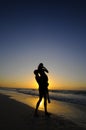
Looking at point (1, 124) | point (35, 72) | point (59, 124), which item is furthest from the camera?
point (35, 72)

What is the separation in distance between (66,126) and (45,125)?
27.5 inches

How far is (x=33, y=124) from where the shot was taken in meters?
7.65

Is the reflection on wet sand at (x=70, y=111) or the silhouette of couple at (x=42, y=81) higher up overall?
the silhouette of couple at (x=42, y=81)

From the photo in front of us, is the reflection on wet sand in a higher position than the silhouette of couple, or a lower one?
lower

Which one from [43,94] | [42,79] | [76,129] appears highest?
[42,79]

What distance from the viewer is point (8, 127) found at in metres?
6.94

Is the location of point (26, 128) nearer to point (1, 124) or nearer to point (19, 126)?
point (19, 126)

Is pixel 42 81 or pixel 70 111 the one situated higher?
pixel 42 81

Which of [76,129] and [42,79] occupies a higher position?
[42,79]

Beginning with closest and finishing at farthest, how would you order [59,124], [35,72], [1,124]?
[1,124] < [59,124] < [35,72]

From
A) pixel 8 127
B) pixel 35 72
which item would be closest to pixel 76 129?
pixel 8 127

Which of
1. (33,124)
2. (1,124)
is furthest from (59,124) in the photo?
(1,124)

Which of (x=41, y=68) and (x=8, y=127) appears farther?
(x=41, y=68)

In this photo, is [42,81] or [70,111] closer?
[42,81]
